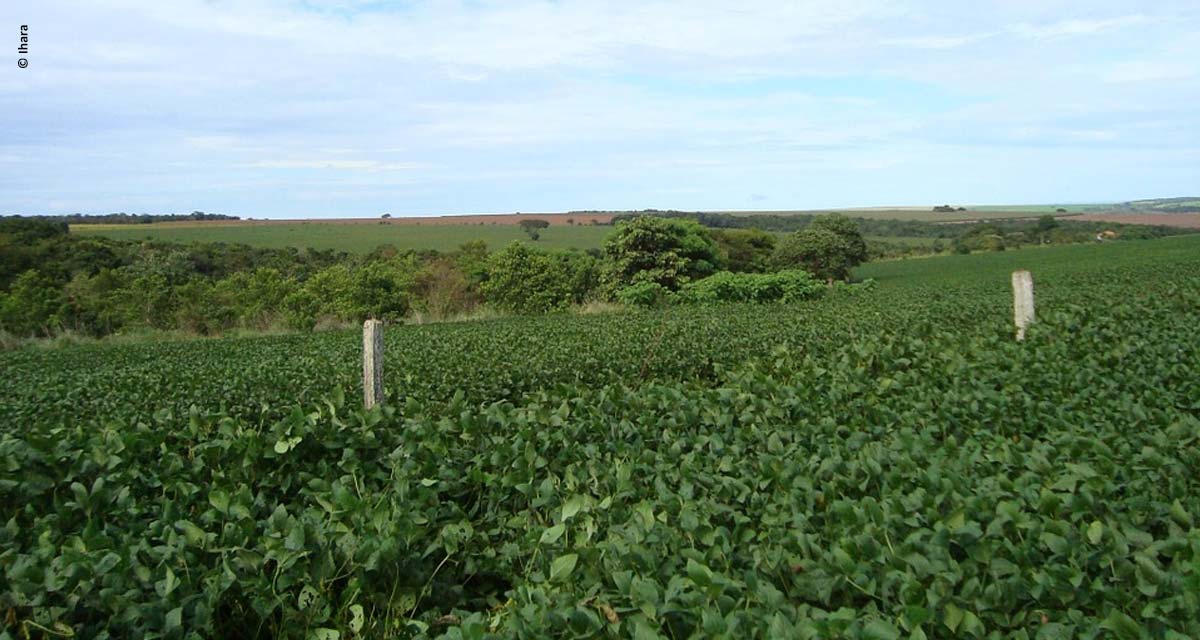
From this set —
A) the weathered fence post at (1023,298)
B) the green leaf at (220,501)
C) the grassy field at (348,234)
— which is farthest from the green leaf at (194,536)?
the grassy field at (348,234)

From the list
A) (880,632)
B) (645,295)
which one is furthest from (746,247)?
(880,632)

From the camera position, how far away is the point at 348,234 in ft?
262

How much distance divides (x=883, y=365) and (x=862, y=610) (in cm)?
498

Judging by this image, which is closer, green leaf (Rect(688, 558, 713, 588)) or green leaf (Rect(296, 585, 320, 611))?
green leaf (Rect(688, 558, 713, 588))

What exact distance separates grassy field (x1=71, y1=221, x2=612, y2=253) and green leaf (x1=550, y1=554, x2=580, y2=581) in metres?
57.9

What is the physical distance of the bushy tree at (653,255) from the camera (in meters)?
32.6

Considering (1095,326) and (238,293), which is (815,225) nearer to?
(238,293)

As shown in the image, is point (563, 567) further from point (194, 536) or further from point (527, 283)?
point (527, 283)

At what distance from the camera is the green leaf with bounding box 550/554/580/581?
11.5 feet

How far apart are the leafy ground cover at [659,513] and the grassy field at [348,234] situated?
5570 centimetres

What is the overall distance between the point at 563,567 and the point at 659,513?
0.56m

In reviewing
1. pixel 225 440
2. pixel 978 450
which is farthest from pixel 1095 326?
pixel 225 440

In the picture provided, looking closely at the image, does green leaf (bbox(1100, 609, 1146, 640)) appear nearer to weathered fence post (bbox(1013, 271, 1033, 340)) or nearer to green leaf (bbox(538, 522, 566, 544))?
green leaf (bbox(538, 522, 566, 544))

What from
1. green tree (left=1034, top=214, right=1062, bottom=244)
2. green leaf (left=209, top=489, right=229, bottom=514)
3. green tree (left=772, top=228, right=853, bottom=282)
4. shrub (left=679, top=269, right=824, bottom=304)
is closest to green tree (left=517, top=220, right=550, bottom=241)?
green tree (left=772, top=228, right=853, bottom=282)
